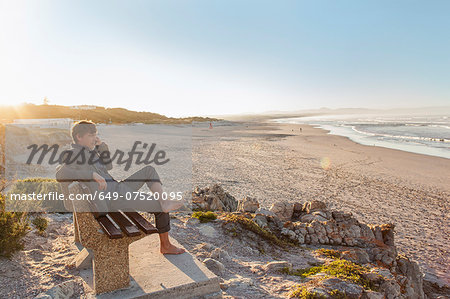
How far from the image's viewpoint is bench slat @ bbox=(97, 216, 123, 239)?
2.56 meters

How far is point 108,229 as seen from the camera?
2631 mm

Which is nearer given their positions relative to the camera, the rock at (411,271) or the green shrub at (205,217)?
the rock at (411,271)

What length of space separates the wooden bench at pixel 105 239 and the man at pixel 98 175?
0.81 feet

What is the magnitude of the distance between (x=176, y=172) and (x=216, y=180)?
2.02m

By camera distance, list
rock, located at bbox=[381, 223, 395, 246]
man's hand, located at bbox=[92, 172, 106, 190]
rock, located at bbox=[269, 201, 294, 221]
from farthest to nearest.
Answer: rock, located at bbox=[269, 201, 294, 221]
rock, located at bbox=[381, 223, 395, 246]
man's hand, located at bbox=[92, 172, 106, 190]

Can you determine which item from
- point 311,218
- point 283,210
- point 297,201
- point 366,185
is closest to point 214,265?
point 311,218

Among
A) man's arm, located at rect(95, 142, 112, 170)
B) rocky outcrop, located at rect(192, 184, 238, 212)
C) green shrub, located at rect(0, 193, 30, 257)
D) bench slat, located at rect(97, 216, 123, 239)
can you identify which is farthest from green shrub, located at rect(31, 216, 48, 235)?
rocky outcrop, located at rect(192, 184, 238, 212)

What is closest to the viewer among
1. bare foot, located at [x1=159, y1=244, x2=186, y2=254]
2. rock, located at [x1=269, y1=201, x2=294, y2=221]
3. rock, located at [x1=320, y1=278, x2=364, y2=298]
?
rock, located at [x1=320, y1=278, x2=364, y2=298]

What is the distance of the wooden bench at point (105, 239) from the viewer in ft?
8.63

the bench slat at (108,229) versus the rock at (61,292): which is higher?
the bench slat at (108,229)

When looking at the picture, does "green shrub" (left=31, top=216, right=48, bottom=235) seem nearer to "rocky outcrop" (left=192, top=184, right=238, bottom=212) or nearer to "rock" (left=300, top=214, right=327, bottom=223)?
"rocky outcrop" (left=192, top=184, right=238, bottom=212)

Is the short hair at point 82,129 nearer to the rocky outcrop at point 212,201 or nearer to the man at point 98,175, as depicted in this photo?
the man at point 98,175

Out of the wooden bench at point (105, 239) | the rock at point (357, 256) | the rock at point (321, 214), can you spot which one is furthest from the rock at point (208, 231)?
the wooden bench at point (105, 239)

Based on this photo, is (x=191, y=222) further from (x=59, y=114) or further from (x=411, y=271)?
(x=59, y=114)
